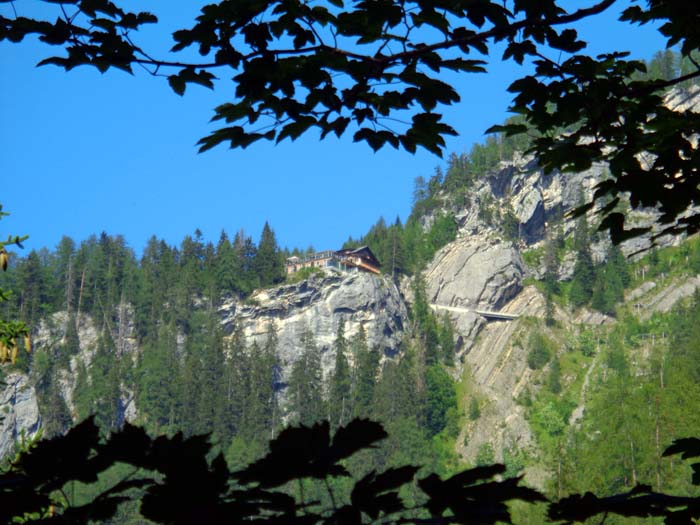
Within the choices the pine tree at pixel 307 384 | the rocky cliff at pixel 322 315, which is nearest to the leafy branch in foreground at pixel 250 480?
the pine tree at pixel 307 384

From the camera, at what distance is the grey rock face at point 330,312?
11200 centimetres

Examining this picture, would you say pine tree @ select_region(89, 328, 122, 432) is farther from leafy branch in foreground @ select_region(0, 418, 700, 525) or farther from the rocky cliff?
leafy branch in foreground @ select_region(0, 418, 700, 525)

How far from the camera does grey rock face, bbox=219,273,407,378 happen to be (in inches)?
4409

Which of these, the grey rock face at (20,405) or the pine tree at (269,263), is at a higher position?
the pine tree at (269,263)

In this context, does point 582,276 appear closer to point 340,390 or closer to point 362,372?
point 362,372

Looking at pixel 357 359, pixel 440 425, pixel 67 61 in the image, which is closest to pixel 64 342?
pixel 357 359

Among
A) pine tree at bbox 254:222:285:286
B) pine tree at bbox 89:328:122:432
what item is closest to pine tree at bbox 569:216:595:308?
pine tree at bbox 254:222:285:286

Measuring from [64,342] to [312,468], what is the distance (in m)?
126

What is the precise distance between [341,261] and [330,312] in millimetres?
8317

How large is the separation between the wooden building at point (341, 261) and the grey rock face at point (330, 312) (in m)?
4.08

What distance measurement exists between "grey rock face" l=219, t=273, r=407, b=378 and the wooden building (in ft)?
13.4

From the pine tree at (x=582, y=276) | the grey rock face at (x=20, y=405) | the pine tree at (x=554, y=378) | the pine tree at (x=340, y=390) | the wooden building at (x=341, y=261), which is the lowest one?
the pine tree at (x=554, y=378)

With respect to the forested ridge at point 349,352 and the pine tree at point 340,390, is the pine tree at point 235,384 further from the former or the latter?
the pine tree at point 340,390

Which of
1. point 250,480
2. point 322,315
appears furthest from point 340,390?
point 250,480
